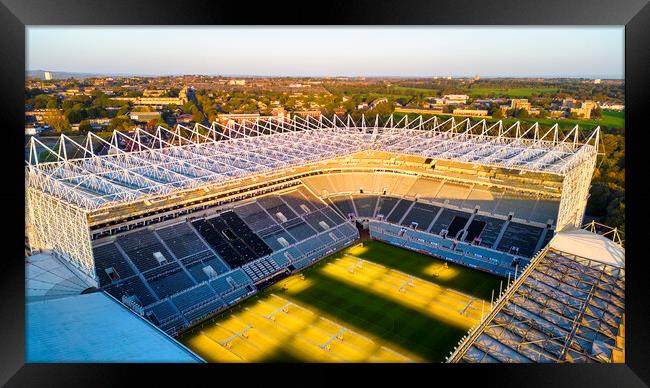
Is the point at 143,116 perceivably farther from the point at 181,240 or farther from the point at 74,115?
the point at 181,240

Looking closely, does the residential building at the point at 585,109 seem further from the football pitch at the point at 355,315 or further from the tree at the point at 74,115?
the tree at the point at 74,115

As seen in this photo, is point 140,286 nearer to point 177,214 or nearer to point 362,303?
point 177,214

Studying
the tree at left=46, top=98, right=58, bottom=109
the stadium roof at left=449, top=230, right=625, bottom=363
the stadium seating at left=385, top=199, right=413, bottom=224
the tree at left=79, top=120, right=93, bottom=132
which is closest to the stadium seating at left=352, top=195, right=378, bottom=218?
the stadium seating at left=385, top=199, right=413, bottom=224

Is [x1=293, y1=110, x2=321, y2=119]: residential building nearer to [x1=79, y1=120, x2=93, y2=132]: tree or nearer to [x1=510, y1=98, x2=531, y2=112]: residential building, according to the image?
[x1=79, y1=120, x2=93, y2=132]: tree

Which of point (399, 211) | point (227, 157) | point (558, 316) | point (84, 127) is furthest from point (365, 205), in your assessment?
point (84, 127)
